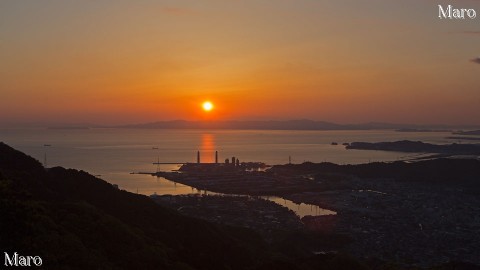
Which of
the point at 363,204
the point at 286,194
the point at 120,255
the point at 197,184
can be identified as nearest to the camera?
the point at 120,255

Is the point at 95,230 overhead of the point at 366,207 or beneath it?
overhead

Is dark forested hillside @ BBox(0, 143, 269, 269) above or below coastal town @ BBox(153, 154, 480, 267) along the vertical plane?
above

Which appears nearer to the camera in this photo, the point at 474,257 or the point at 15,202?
the point at 15,202

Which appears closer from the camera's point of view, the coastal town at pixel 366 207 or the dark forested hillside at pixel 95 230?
the dark forested hillside at pixel 95 230

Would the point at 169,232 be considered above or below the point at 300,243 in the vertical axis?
above

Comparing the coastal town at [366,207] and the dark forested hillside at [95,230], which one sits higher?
the dark forested hillside at [95,230]

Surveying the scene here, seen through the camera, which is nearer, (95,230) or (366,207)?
(95,230)

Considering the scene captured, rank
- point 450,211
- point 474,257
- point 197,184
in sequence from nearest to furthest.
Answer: point 474,257
point 450,211
point 197,184

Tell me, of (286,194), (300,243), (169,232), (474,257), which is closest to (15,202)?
(169,232)

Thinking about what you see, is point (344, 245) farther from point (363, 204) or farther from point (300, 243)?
point (363, 204)

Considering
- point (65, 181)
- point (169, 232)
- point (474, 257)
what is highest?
point (65, 181)

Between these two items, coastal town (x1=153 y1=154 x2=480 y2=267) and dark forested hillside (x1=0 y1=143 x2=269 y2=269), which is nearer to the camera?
dark forested hillside (x1=0 y1=143 x2=269 y2=269)
